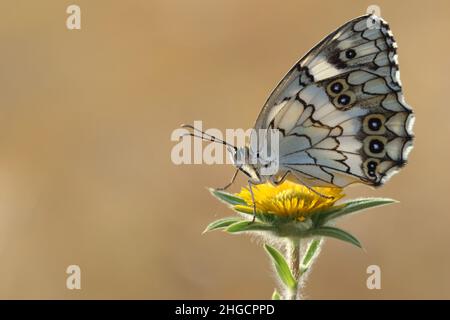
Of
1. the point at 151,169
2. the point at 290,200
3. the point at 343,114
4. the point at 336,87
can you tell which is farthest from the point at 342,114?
the point at 151,169

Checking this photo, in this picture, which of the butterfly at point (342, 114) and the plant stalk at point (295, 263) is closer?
the plant stalk at point (295, 263)

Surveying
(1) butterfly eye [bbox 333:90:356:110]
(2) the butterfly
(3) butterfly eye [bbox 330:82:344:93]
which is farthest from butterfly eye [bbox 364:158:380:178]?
Result: (3) butterfly eye [bbox 330:82:344:93]

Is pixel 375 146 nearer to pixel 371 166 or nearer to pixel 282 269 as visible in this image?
pixel 371 166

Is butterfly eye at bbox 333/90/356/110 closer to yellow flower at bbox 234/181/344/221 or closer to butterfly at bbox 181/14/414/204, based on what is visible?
butterfly at bbox 181/14/414/204

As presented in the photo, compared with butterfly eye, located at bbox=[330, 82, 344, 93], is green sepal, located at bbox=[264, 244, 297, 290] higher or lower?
lower

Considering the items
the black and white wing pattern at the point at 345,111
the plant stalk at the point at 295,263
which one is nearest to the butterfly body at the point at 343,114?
the black and white wing pattern at the point at 345,111

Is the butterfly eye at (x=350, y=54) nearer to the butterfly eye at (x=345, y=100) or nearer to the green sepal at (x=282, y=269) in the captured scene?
the butterfly eye at (x=345, y=100)

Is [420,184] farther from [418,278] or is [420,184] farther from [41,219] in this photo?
[41,219]
